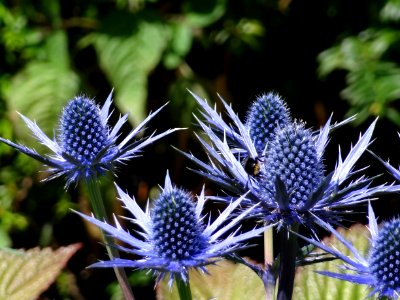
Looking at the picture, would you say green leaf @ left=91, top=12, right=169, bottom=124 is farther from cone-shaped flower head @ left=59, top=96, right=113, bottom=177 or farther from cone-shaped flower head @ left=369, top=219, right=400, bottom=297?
cone-shaped flower head @ left=369, top=219, right=400, bottom=297

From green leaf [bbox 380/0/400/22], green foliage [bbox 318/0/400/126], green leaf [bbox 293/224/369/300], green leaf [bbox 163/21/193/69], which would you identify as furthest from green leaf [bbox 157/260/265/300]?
green leaf [bbox 380/0/400/22]

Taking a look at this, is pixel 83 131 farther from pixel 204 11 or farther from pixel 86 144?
pixel 204 11

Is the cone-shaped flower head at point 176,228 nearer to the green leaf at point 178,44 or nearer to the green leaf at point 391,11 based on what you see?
the green leaf at point 178,44

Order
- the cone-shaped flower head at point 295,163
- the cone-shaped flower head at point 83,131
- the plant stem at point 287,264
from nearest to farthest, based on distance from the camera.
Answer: the plant stem at point 287,264 < the cone-shaped flower head at point 295,163 < the cone-shaped flower head at point 83,131

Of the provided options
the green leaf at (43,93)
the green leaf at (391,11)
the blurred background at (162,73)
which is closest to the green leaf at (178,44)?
the blurred background at (162,73)

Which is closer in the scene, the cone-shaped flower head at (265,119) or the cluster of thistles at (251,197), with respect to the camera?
the cluster of thistles at (251,197)

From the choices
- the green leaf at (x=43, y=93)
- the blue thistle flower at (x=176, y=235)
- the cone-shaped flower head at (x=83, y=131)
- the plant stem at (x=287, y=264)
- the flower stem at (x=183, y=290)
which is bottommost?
the flower stem at (x=183, y=290)
